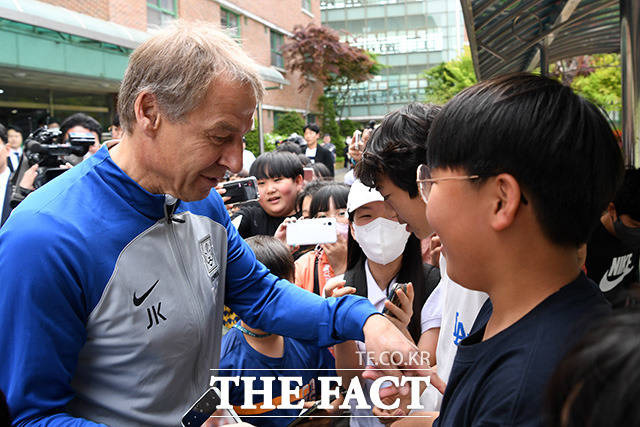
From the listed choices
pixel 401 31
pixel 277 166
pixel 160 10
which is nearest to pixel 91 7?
pixel 160 10

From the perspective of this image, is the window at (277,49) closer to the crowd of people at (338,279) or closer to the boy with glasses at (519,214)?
the crowd of people at (338,279)

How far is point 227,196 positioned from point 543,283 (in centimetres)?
287

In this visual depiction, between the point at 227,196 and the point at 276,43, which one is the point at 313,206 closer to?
the point at 227,196

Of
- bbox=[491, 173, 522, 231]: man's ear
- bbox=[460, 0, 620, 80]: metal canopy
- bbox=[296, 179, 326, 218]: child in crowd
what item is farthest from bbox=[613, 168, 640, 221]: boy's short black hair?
bbox=[491, 173, 522, 231]: man's ear

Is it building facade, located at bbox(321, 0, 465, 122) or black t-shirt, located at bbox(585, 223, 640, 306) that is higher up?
building facade, located at bbox(321, 0, 465, 122)

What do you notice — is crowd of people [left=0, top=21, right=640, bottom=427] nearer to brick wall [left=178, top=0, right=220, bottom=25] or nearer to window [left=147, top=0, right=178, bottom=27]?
window [left=147, top=0, right=178, bottom=27]

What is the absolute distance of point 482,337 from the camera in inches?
46.9

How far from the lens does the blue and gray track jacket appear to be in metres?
1.37

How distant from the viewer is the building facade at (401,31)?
4300 centimetres

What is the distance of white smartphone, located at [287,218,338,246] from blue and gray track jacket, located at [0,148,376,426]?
3.53 ft

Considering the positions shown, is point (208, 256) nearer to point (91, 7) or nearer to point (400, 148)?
point (400, 148)

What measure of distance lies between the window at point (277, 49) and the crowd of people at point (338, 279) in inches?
982

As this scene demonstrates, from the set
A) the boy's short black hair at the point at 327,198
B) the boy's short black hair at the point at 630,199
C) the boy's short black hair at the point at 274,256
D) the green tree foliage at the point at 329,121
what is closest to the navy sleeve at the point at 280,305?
the boy's short black hair at the point at 274,256

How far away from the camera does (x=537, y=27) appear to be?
4.95m
